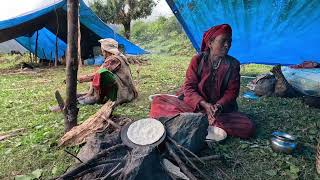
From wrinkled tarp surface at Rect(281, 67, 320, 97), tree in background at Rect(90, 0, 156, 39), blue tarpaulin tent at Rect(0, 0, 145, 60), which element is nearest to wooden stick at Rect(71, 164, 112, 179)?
wrinkled tarp surface at Rect(281, 67, 320, 97)

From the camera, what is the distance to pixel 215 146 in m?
3.49

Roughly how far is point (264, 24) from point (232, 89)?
10.2 ft

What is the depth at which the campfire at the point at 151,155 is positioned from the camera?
2.50 meters

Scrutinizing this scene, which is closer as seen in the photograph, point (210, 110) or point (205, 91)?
point (210, 110)

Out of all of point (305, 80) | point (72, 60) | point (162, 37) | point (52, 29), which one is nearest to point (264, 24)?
point (305, 80)

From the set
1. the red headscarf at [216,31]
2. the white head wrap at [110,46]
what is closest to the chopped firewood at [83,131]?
the red headscarf at [216,31]

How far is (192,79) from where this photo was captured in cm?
414

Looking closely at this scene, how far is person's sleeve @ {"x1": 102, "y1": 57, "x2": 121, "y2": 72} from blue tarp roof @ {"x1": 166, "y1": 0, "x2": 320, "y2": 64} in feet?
5.90

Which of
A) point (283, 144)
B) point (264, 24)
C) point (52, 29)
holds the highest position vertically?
point (264, 24)

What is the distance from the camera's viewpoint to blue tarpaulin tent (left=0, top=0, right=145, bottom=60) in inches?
404

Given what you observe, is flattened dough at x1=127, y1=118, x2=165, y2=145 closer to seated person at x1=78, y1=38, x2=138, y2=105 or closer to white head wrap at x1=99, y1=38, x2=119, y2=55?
seated person at x1=78, y1=38, x2=138, y2=105

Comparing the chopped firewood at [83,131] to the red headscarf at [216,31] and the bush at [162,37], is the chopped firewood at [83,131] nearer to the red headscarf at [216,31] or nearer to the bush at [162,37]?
the red headscarf at [216,31]

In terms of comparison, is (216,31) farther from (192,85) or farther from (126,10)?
(126,10)

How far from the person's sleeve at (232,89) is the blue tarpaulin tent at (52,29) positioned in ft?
18.2
